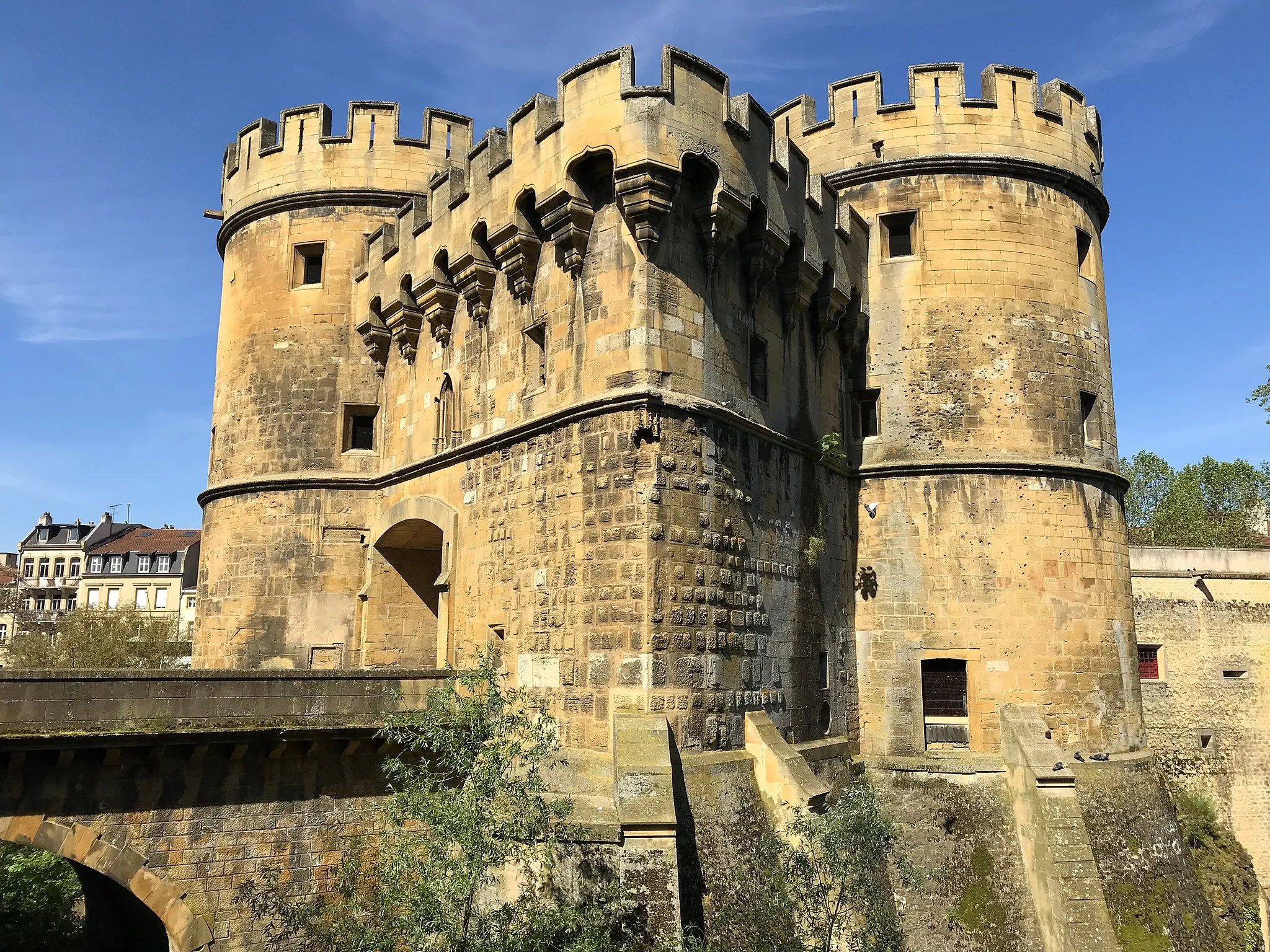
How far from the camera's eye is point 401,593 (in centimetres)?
1602

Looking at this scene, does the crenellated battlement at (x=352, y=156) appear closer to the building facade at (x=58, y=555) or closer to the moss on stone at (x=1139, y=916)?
the moss on stone at (x=1139, y=916)

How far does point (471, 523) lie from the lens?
43.0ft

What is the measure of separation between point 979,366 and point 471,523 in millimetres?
8154

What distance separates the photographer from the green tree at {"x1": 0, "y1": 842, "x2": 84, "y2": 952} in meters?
16.5

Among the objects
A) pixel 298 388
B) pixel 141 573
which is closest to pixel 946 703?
pixel 298 388

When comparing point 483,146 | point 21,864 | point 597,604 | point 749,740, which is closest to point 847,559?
point 749,740

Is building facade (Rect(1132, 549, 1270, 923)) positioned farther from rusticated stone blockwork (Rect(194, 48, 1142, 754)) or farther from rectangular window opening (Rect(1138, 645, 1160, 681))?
rusticated stone blockwork (Rect(194, 48, 1142, 754))

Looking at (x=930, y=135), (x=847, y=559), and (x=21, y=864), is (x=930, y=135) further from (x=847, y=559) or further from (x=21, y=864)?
(x=21, y=864)

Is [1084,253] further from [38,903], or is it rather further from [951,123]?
[38,903]

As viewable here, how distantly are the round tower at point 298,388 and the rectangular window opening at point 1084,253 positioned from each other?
10.9 m

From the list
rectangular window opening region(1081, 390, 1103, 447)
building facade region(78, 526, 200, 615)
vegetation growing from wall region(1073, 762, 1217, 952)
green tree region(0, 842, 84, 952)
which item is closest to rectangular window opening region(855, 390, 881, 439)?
rectangular window opening region(1081, 390, 1103, 447)

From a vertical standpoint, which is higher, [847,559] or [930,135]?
[930,135]

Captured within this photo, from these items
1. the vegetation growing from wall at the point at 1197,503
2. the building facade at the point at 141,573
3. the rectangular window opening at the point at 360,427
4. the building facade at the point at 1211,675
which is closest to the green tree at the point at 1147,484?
the vegetation growing from wall at the point at 1197,503

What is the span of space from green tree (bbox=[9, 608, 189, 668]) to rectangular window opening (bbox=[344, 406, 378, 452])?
1569cm
